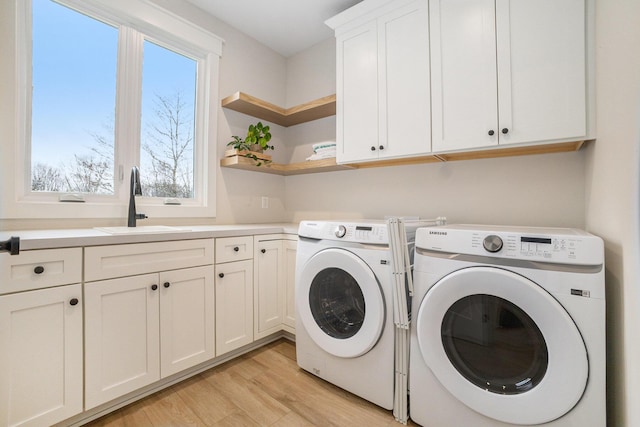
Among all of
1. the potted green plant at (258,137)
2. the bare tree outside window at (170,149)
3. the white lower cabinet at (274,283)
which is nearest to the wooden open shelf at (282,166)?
the potted green plant at (258,137)

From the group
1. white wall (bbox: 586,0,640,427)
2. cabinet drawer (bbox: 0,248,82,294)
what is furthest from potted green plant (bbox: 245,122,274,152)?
white wall (bbox: 586,0,640,427)

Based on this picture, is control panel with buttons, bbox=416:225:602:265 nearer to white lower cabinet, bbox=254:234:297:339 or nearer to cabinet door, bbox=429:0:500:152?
cabinet door, bbox=429:0:500:152

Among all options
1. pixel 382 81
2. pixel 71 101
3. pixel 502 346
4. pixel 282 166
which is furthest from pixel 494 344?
pixel 71 101

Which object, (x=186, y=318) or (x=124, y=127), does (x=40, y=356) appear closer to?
(x=186, y=318)

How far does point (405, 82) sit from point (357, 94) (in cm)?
35

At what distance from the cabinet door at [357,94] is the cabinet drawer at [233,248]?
2.97 ft

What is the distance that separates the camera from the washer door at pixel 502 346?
98 centimetres

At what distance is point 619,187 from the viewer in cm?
99

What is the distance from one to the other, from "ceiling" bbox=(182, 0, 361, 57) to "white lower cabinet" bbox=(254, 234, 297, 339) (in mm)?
1784

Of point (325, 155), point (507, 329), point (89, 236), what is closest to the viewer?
point (507, 329)

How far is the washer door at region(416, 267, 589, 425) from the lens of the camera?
0.98m

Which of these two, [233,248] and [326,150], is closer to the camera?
[233,248]

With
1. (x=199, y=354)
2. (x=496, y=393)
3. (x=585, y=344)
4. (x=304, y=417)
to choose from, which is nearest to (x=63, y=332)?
(x=199, y=354)

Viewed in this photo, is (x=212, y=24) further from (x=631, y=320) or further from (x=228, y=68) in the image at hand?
(x=631, y=320)
